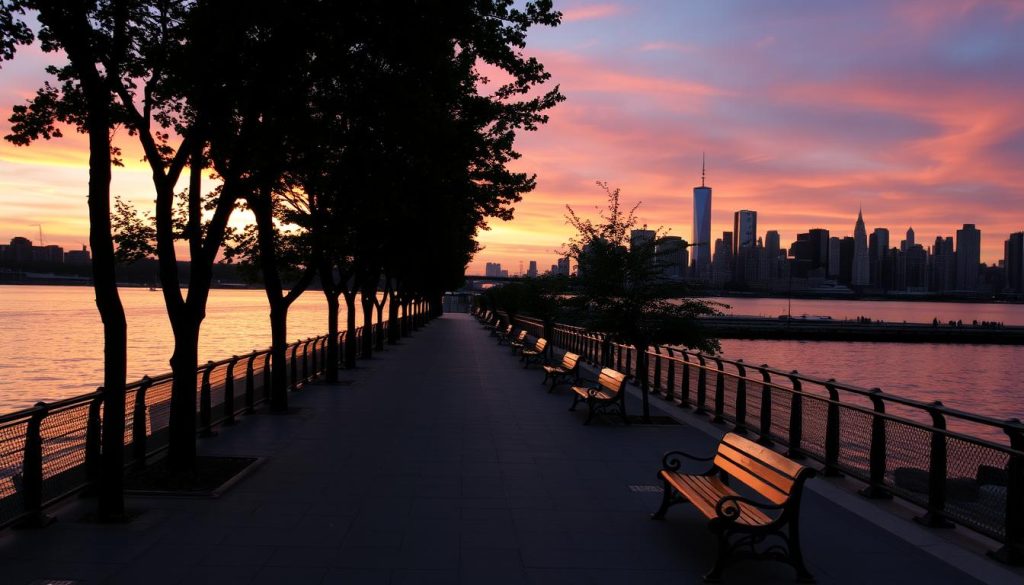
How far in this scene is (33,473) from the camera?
6.26 meters

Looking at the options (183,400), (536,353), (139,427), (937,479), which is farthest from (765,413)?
(536,353)

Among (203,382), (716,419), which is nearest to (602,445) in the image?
(716,419)

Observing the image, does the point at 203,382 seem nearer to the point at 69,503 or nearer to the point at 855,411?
the point at 69,503

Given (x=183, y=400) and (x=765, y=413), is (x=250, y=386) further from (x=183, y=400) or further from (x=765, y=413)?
(x=765, y=413)

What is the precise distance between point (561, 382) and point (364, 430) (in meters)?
6.60

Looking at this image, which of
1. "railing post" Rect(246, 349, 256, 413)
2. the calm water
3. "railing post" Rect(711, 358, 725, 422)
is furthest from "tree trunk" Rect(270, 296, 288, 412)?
the calm water

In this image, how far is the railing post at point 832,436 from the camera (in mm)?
8180

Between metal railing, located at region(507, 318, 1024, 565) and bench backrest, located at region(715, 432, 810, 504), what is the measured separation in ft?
5.30

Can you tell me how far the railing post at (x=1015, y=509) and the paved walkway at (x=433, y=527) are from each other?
532 millimetres

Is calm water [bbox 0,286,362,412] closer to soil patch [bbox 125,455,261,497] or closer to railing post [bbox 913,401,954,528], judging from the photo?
soil patch [bbox 125,455,261,497]

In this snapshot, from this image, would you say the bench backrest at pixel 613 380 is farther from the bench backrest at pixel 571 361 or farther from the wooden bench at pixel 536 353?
the wooden bench at pixel 536 353

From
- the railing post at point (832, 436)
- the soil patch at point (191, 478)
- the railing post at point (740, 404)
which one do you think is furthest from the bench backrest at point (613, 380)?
the soil patch at point (191, 478)

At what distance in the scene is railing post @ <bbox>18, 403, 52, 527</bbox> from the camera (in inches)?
244

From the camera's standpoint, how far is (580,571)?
5445mm
